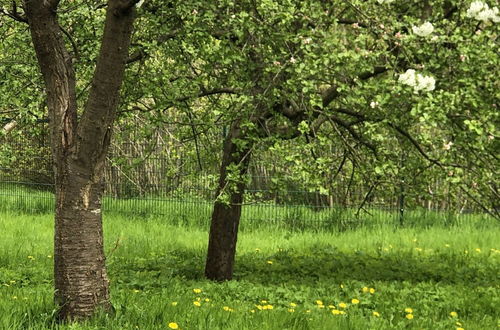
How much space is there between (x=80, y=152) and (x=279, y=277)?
13.5 ft

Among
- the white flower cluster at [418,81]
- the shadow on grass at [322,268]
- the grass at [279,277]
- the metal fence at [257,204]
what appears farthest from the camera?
the metal fence at [257,204]

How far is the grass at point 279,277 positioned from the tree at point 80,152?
22 cm

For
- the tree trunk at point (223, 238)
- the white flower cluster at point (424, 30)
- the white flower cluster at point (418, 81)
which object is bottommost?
the tree trunk at point (223, 238)

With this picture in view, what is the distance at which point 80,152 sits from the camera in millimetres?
3791

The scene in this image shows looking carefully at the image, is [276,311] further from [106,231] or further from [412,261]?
[106,231]

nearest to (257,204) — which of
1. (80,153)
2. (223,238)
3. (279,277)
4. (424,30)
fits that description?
(279,277)

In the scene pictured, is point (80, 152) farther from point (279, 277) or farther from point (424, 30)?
point (279, 277)

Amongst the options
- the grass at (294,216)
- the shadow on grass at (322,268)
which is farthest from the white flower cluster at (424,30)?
the grass at (294,216)

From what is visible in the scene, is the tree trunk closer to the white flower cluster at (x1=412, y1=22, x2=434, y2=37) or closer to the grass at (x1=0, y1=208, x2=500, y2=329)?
the grass at (x1=0, y1=208, x2=500, y2=329)

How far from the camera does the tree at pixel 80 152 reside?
3775 millimetres

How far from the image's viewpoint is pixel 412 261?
835 centimetres

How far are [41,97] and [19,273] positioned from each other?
2090mm

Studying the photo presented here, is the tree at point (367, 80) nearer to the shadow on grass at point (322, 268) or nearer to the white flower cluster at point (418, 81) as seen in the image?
the white flower cluster at point (418, 81)

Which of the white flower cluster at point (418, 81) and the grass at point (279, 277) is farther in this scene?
the white flower cluster at point (418, 81)
